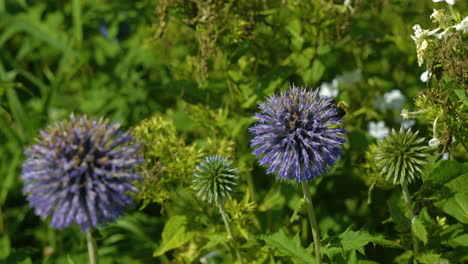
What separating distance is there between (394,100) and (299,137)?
2.01 meters

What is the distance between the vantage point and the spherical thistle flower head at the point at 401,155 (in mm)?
2311

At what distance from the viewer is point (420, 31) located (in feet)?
7.39

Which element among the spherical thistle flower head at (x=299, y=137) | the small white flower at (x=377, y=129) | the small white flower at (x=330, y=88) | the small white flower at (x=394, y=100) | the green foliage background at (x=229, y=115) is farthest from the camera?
the small white flower at (x=330, y=88)

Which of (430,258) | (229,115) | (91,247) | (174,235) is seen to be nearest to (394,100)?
(229,115)

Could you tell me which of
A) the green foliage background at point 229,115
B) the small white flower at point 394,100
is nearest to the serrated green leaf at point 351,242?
the green foliage background at point 229,115

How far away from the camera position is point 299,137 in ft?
7.11

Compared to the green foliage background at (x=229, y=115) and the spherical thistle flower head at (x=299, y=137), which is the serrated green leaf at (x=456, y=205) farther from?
the spherical thistle flower head at (x=299, y=137)

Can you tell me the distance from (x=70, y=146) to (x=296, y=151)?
985 mm

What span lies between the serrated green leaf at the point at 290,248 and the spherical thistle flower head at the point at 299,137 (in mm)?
297

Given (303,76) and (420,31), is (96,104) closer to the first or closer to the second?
(303,76)

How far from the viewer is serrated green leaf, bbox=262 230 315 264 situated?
7.20 feet

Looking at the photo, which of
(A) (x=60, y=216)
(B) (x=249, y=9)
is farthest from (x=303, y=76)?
(A) (x=60, y=216)

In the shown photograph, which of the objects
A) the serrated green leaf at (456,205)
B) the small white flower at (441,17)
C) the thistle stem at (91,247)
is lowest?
the thistle stem at (91,247)

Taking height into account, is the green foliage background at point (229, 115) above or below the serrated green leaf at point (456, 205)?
above
